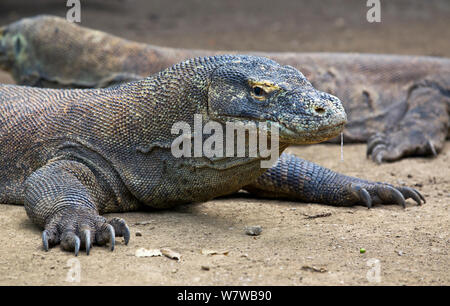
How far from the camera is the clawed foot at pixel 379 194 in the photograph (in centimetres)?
518

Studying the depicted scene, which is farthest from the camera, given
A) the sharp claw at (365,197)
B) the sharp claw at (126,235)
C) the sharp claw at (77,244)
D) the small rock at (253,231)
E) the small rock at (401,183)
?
the small rock at (401,183)

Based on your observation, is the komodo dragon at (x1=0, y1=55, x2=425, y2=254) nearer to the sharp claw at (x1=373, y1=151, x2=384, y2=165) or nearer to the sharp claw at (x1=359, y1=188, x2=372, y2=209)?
the sharp claw at (x1=359, y1=188, x2=372, y2=209)

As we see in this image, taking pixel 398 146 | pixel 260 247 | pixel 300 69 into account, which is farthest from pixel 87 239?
pixel 300 69

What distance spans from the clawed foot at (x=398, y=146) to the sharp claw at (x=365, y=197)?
1.76m

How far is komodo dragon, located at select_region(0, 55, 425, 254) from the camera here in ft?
13.3

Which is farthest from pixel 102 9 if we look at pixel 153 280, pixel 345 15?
pixel 153 280

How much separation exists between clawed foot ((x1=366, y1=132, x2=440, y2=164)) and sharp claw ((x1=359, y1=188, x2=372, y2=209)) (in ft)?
5.79

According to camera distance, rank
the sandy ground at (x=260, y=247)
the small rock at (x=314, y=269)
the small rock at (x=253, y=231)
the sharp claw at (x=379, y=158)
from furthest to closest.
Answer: the sharp claw at (x=379, y=158) → the small rock at (x=253, y=231) → the small rock at (x=314, y=269) → the sandy ground at (x=260, y=247)

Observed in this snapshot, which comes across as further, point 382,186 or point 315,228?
point 382,186

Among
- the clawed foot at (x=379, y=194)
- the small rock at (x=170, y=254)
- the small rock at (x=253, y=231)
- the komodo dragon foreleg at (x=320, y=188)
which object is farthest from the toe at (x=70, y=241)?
the clawed foot at (x=379, y=194)

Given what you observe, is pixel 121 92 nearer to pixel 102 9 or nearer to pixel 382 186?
pixel 382 186

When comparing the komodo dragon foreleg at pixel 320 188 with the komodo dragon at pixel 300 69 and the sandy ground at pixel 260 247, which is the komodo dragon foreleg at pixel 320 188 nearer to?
the sandy ground at pixel 260 247

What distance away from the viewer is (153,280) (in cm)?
353

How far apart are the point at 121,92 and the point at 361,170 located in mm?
2769
